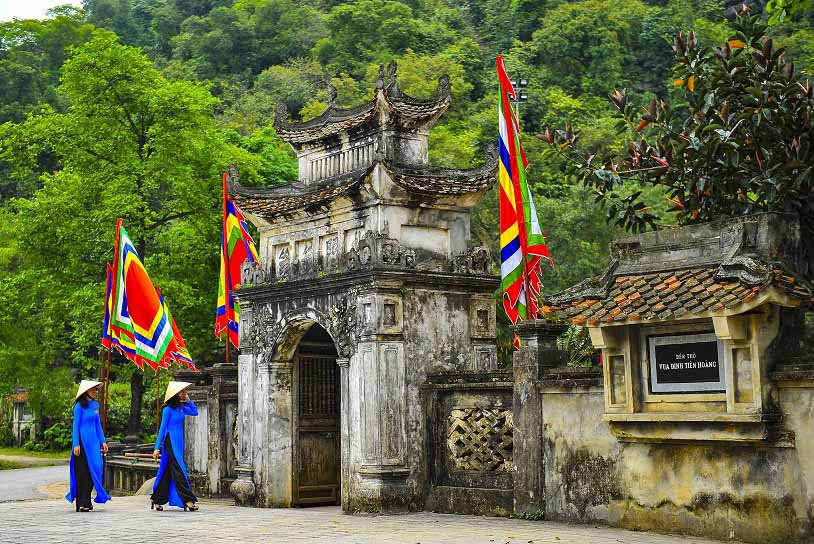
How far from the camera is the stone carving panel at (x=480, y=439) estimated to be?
1458cm

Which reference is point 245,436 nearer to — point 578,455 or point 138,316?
point 138,316

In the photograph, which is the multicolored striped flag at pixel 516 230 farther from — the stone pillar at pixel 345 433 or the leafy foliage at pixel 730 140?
the stone pillar at pixel 345 433

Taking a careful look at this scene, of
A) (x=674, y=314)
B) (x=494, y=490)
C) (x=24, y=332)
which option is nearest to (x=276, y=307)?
(x=494, y=490)

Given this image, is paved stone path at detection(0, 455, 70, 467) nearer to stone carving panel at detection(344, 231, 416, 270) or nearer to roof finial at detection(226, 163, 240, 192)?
roof finial at detection(226, 163, 240, 192)

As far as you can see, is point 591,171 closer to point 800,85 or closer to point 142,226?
point 800,85

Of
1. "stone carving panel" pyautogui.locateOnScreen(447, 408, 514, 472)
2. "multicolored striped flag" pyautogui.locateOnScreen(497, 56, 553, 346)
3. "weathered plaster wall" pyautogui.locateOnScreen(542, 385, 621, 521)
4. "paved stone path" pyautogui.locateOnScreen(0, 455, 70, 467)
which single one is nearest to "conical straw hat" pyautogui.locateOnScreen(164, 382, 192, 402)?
"stone carving panel" pyautogui.locateOnScreen(447, 408, 514, 472)

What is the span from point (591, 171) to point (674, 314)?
404 cm

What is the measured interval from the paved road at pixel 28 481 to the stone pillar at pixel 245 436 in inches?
281

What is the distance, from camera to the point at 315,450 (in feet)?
58.9

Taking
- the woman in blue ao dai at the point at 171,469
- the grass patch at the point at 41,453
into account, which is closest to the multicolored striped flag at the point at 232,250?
the woman in blue ao dai at the point at 171,469

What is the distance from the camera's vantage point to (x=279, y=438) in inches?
693

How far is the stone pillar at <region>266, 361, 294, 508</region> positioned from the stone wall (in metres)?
2.95

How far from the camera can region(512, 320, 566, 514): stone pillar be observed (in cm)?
1381

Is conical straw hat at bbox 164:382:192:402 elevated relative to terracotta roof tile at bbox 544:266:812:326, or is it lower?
lower
